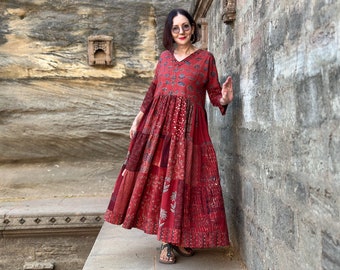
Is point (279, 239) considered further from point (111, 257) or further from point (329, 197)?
point (111, 257)

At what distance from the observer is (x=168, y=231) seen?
6.59 feet

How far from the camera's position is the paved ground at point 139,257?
215cm

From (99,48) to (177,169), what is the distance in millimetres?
2594

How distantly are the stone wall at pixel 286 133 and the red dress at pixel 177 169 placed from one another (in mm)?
191

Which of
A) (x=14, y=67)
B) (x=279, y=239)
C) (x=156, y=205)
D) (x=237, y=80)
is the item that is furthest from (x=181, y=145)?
(x=14, y=67)

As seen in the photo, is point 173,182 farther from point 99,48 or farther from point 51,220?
point 99,48

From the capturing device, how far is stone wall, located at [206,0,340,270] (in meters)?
1.07

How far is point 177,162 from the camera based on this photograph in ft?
6.84

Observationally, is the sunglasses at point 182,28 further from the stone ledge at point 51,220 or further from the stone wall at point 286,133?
the stone ledge at point 51,220

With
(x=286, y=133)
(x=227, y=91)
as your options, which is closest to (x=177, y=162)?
(x=227, y=91)

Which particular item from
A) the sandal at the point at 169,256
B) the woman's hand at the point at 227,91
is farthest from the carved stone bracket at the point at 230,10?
the sandal at the point at 169,256

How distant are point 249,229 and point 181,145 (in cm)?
57

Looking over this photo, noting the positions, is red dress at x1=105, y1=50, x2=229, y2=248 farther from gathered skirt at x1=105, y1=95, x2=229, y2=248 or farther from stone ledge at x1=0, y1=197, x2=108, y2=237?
stone ledge at x1=0, y1=197, x2=108, y2=237

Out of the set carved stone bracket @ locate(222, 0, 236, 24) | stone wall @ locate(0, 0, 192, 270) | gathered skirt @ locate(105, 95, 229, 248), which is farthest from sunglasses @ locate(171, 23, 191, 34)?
stone wall @ locate(0, 0, 192, 270)
